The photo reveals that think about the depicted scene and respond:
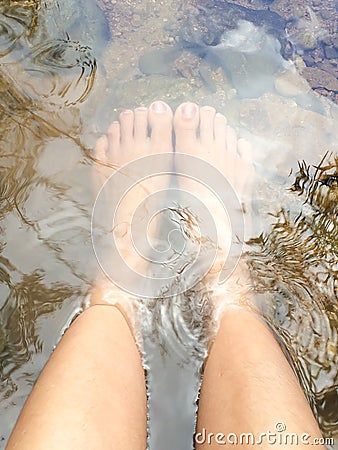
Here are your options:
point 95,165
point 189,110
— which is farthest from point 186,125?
point 95,165

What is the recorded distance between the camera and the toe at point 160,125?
2.32 m

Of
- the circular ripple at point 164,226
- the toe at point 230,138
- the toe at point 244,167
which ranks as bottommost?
the circular ripple at point 164,226

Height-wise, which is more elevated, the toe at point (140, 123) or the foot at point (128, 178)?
the toe at point (140, 123)

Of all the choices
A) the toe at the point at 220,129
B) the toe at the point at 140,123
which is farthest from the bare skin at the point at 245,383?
the toe at the point at 140,123

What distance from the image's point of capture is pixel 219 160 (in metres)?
2.35

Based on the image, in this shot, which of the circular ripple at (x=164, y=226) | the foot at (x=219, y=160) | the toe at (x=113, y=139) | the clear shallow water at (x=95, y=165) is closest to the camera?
the clear shallow water at (x=95, y=165)

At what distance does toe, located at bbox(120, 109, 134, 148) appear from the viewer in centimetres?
231

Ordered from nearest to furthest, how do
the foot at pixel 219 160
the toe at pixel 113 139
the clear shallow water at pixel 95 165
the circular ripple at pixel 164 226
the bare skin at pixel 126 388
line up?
the bare skin at pixel 126 388 → the clear shallow water at pixel 95 165 → the circular ripple at pixel 164 226 → the foot at pixel 219 160 → the toe at pixel 113 139

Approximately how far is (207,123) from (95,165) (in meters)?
0.61

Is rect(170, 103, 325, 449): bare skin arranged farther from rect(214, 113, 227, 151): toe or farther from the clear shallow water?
rect(214, 113, 227, 151): toe

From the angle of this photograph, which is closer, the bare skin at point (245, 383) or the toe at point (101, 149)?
the bare skin at point (245, 383)

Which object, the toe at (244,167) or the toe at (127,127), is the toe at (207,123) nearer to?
the toe at (244,167)

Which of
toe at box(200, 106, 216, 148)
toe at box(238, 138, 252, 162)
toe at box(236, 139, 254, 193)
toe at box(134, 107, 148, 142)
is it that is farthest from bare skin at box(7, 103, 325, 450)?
toe at box(134, 107, 148, 142)

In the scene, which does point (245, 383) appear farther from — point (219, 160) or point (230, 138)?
point (230, 138)
